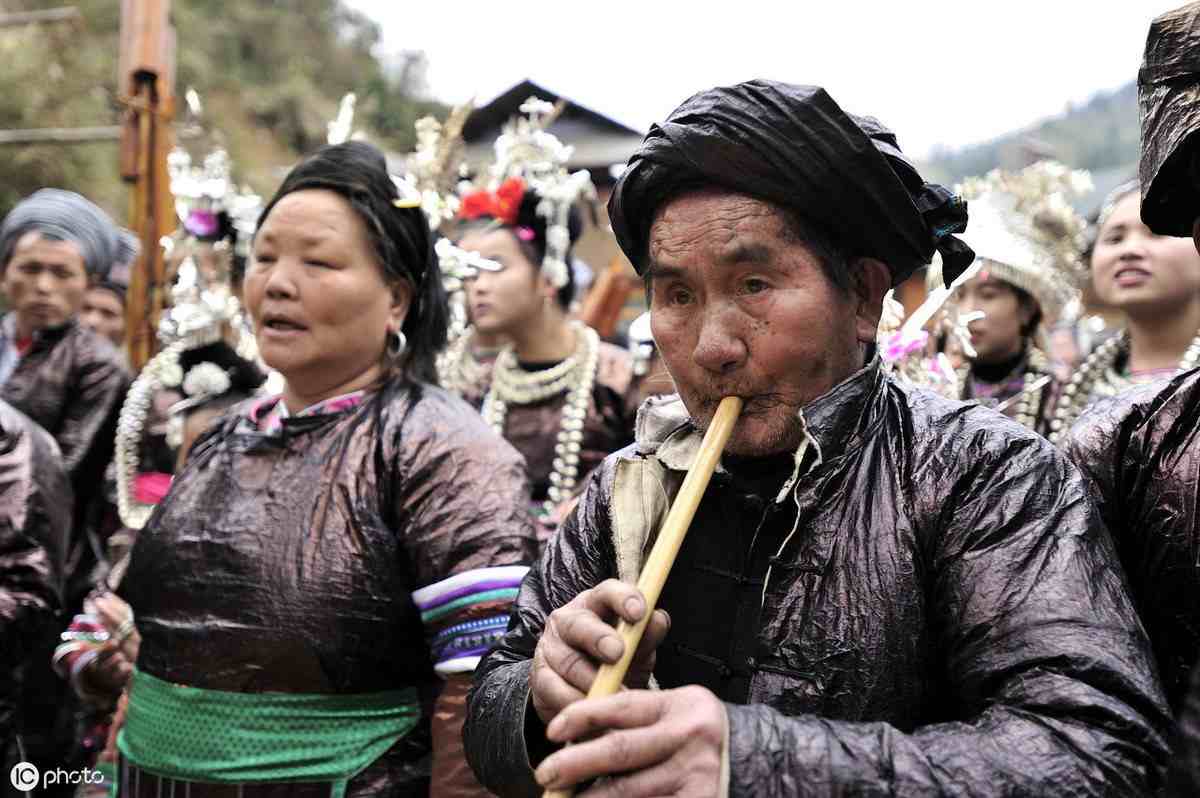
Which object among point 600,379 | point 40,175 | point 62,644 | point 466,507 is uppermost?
point 466,507

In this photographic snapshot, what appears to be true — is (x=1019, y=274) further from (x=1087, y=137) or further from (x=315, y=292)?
(x=1087, y=137)

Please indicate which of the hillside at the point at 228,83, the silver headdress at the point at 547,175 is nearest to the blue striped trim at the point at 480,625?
the silver headdress at the point at 547,175

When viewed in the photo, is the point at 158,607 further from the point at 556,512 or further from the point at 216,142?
the point at 216,142

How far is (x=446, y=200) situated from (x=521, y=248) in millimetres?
1255

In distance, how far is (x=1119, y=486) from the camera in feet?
6.22

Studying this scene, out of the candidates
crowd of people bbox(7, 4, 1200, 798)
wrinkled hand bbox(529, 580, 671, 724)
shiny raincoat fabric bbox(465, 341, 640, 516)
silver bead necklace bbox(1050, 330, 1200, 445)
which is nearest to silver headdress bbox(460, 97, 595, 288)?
shiny raincoat fabric bbox(465, 341, 640, 516)

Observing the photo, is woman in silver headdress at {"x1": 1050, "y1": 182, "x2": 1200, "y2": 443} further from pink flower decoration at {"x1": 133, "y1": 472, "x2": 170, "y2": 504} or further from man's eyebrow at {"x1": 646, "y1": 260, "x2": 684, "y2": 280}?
pink flower decoration at {"x1": 133, "y1": 472, "x2": 170, "y2": 504}

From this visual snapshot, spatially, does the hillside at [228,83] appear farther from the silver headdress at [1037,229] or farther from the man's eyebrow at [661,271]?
the man's eyebrow at [661,271]

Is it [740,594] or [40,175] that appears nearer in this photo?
[740,594]

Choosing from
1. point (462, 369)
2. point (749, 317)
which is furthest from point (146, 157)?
point (749, 317)

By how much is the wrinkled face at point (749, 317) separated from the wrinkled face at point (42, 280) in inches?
188

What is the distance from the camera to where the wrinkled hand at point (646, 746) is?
1.29 m

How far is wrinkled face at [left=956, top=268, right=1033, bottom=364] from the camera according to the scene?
516 centimetres

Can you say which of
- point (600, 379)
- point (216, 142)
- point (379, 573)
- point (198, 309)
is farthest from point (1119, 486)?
point (216, 142)
